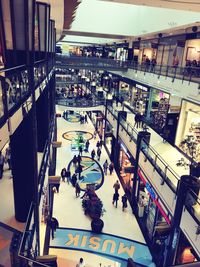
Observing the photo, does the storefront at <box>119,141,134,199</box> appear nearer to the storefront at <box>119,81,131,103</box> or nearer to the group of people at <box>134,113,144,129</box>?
the group of people at <box>134,113,144,129</box>

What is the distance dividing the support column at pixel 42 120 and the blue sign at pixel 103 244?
3.88 meters

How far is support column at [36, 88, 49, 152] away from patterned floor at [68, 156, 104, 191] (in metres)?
5.16

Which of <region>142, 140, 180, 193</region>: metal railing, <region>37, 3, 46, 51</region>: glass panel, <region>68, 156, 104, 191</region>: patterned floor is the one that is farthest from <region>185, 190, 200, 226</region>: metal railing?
<region>68, 156, 104, 191</region>: patterned floor

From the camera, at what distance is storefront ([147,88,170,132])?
49.5 ft

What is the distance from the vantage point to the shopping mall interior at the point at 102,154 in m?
5.42

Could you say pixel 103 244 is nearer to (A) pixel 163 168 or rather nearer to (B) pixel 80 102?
(A) pixel 163 168

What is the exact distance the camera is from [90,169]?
57.6 feet

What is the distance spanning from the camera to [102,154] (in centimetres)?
1989

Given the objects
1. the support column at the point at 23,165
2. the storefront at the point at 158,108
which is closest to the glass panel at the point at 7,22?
the support column at the point at 23,165

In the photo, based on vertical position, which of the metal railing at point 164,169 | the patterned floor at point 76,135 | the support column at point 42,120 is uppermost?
the support column at point 42,120

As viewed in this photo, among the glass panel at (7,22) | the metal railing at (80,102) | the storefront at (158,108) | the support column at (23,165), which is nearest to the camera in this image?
the glass panel at (7,22)

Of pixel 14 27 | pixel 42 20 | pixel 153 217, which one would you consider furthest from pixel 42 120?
pixel 153 217

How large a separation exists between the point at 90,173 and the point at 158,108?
6.72 metres

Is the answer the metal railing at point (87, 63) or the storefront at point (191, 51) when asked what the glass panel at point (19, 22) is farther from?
the metal railing at point (87, 63)
